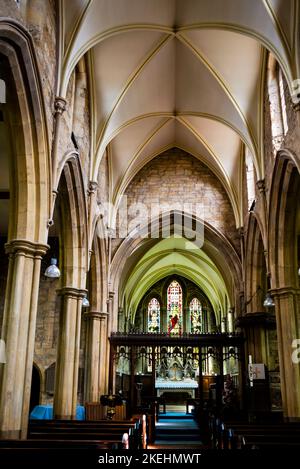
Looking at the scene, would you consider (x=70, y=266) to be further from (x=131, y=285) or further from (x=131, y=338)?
(x=131, y=285)

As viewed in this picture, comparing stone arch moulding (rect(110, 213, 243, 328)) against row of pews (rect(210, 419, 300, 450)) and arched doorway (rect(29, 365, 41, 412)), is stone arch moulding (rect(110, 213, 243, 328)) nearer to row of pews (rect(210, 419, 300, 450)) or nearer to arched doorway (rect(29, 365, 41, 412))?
Answer: arched doorway (rect(29, 365, 41, 412))

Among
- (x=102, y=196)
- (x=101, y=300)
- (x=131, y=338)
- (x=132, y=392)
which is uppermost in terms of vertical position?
(x=102, y=196)

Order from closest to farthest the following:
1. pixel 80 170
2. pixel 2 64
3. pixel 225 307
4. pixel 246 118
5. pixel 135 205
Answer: pixel 2 64 → pixel 80 170 → pixel 246 118 → pixel 135 205 → pixel 225 307

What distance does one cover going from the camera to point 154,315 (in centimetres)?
3344

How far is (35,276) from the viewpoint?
8969 millimetres

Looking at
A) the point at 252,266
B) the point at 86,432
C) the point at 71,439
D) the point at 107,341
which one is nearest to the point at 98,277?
the point at 107,341

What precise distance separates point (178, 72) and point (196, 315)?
2118cm

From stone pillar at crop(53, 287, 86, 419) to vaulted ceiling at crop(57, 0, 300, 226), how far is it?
382cm

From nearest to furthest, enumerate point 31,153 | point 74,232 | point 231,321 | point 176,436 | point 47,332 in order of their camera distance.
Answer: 1. point 31,153
2. point 74,232
3. point 176,436
4. point 47,332
5. point 231,321

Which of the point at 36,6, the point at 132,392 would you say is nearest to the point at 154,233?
the point at 132,392

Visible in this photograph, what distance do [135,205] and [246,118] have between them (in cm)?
643

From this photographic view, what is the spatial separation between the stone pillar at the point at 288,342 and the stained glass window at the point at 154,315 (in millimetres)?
20473

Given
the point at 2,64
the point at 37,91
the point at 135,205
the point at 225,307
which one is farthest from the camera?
the point at 225,307

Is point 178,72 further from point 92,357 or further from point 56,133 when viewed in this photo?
point 92,357
